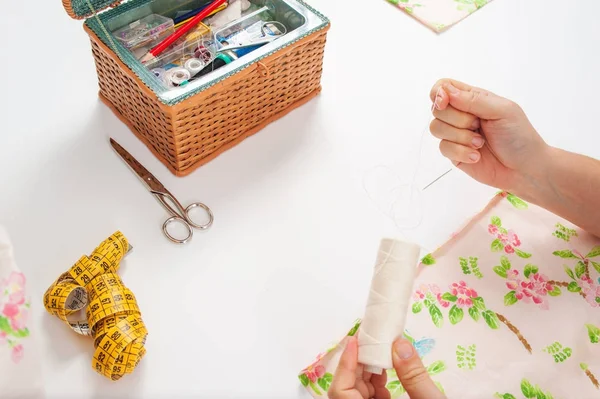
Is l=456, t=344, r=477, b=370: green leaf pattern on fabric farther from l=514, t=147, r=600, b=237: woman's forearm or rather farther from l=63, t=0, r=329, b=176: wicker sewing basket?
l=63, t=0, r=329, b=176: wicker sewing basket

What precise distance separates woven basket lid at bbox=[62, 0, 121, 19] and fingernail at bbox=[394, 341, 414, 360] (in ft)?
1.93

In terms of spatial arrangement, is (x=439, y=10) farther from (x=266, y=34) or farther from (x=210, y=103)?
(x=210, y=103)

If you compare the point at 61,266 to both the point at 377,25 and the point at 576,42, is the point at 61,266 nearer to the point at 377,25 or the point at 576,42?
the point at 377,25

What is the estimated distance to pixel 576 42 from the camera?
1.10 meters

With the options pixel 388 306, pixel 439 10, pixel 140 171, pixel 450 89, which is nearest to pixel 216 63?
pixel 140 171

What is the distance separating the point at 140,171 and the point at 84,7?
0.23m

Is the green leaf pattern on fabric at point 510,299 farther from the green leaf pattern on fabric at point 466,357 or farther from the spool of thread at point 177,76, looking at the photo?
the spool of thread at point 177,76

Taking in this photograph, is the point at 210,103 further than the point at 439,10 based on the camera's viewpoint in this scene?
No

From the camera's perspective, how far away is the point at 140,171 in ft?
2.60

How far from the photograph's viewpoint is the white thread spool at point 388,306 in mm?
595

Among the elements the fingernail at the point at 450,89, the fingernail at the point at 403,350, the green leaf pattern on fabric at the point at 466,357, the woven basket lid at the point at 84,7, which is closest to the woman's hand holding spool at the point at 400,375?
the fingernail at the point at 403,350

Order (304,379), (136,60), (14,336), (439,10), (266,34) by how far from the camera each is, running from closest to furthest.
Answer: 1. (14,336)
2. (304,379)
3. (136,60)
4. (266,34)
5. (439,10)

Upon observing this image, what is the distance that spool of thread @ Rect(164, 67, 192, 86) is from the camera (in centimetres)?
78

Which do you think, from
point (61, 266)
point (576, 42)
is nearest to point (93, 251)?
point (61, 266)
